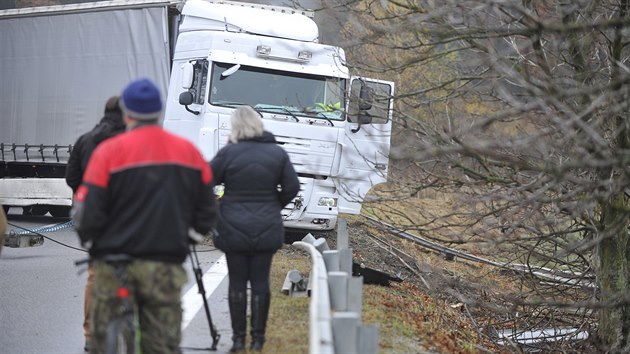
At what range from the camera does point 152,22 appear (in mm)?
20562

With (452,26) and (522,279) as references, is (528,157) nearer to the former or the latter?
(452,26)

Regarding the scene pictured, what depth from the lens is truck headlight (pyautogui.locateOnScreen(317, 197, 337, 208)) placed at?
17.7 meters

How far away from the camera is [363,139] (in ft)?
58.4

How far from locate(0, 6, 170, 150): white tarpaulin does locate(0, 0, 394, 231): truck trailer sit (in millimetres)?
37

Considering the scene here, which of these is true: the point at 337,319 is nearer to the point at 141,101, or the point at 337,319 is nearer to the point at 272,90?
the point at 141,101

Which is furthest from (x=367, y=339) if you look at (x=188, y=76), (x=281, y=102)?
(x=188, y=76)

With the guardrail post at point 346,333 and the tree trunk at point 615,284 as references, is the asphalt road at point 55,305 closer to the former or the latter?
the guardrail post at point 346,333

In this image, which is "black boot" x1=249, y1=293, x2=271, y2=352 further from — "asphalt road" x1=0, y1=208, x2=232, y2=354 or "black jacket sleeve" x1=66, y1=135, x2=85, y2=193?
"black jacket sleeve" x1=66, y1=135, x2=85, y2=193

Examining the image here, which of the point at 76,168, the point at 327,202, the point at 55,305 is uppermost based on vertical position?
the point at 76,168

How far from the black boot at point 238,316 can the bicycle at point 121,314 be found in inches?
97.1

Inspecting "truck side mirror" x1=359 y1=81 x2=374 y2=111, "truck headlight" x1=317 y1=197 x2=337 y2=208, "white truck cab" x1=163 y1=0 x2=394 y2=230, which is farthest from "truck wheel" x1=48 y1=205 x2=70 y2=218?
"truck side mirror" x1=359 y1=81 x2=374 y2=111

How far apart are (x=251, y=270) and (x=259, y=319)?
15.7 inches

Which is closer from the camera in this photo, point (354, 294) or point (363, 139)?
point (354, 294)

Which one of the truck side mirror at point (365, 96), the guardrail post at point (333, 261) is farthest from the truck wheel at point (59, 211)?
the guardrail post at point (333, 261)
